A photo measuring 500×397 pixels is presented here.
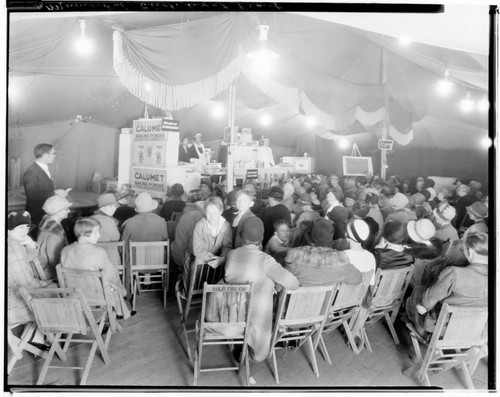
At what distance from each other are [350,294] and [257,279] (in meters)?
0.70

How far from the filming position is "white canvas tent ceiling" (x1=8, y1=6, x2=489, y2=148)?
2758 mm

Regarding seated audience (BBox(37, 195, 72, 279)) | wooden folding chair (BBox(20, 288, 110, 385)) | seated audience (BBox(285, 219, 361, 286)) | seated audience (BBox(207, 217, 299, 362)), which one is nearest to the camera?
wooden folding chair (BBox(20, 288, 110, 385))

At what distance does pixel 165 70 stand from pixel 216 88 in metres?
0.46

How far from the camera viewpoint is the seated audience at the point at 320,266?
252 centimetres

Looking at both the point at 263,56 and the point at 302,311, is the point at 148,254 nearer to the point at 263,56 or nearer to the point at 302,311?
the point at 302,311

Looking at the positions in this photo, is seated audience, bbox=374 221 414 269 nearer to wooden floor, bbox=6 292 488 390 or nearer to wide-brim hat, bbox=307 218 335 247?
wide-brim hat, bbox=307 218 335 247

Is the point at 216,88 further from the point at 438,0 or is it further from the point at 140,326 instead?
the point at 140,326

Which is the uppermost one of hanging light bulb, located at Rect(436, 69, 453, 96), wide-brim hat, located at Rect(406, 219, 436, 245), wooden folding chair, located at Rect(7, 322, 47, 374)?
hanging light bulb, located at Rect(436, 69, 453, 96)

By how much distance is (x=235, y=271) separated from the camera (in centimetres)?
245

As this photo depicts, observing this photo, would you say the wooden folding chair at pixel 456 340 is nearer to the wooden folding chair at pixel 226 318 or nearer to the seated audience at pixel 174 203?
the wooden folding chair at pixel 226 318

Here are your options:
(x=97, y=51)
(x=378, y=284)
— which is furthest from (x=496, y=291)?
(x=97, y=51)

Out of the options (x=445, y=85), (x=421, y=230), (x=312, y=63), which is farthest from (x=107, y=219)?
(x=445, y=85)

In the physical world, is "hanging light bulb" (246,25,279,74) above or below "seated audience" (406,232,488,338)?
above

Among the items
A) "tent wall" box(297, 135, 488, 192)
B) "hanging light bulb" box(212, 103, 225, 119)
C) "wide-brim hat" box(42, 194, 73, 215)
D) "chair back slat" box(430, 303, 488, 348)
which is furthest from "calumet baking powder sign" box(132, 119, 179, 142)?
"chair back slat" box(430, 303, 488, 348)
